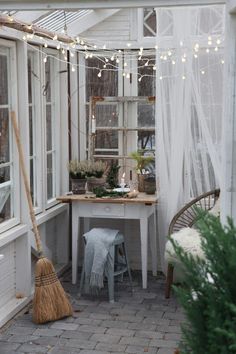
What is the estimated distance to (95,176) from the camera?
18.4 feet

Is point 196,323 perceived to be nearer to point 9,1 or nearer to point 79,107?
point 9,1

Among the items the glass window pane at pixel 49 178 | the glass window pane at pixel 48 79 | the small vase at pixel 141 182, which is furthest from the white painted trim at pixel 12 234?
the glass window pane at pixel 48 79

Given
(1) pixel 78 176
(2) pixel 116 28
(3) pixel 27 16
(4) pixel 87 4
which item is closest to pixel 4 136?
(3) pixel 27 16

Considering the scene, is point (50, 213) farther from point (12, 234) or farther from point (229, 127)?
point (229, 127)

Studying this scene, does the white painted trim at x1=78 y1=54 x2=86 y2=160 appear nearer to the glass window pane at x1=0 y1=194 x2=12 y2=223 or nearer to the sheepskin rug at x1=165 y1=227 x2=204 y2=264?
the glass window pane at x1=0 y1=194 x2=12 y2=223

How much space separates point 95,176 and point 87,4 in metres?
2.83

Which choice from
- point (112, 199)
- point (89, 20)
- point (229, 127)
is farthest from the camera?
point (89, 20)

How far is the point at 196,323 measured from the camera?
1782 millimetres

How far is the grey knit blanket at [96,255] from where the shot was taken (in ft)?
15.8

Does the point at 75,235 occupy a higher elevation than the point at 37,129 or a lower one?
lower

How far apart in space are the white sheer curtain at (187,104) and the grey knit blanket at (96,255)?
724 mm

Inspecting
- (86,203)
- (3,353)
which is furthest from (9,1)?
(86,203)

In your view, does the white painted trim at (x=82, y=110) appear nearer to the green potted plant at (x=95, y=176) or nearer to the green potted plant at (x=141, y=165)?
the green potted plant at (x=95, y=176)

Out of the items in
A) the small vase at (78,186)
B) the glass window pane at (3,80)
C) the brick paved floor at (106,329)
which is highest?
the glass window pane at (3,80)
